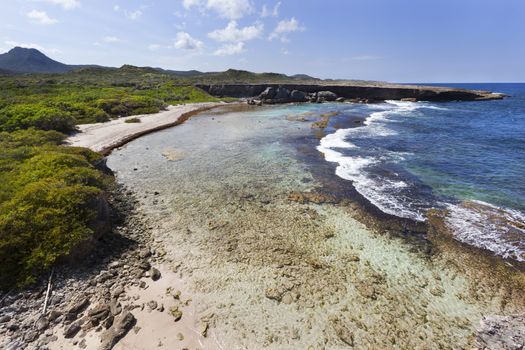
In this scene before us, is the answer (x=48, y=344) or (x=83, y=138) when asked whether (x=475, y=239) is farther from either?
(x=83, y=138)

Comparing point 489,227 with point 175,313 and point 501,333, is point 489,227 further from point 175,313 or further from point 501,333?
point 175,313

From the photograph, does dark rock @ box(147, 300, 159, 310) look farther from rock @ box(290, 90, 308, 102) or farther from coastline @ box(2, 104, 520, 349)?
rock @ box(290, 90, 308, 102)

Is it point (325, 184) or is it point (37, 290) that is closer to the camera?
point (37, 290)

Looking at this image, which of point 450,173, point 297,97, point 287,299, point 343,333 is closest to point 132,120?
point 287,299

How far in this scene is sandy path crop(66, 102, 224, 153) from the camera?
28.2m

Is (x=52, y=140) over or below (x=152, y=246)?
over

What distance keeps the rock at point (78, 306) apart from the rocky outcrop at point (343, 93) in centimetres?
7273

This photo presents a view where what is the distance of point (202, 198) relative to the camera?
17.1 metres

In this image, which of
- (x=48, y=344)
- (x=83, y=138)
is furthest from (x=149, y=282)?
(x=83, y=138)

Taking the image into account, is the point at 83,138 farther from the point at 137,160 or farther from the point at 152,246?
the point at 152,246

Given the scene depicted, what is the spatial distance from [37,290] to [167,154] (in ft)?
61.0

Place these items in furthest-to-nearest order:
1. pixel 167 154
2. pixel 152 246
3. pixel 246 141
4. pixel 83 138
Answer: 1. pixel 246 141
2. pixel 83 138
3. pixel 167 154
4. pixel 152 246

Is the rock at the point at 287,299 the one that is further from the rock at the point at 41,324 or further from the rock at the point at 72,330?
the rock at the point at 41,324

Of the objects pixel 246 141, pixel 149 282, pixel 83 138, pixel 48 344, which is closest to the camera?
pixel 48 344
